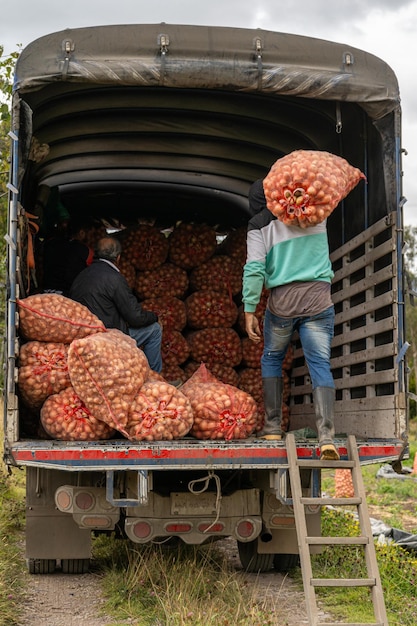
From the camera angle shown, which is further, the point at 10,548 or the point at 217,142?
the point at 217,142

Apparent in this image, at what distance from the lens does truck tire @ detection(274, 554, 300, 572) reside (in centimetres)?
648

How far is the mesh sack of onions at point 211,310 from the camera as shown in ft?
27.6

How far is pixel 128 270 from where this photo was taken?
27.6 ft

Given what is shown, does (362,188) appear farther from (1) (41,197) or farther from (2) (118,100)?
(1) (41,197)

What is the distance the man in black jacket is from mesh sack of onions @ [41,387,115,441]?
1.45m

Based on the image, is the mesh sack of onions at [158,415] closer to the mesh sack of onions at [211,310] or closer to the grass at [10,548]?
the grass at [10,548]

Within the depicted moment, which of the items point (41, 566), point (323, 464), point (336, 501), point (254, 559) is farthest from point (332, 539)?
point (41, 566)

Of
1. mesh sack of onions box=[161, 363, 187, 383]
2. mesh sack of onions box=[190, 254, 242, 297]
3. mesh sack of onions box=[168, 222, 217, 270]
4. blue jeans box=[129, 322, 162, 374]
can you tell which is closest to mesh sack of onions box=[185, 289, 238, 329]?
mesh sack of onions box=[190, 254, 242, 297]

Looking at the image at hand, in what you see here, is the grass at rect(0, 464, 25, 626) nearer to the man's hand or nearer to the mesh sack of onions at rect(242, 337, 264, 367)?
the man's hand

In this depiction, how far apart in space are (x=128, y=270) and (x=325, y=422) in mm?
3684

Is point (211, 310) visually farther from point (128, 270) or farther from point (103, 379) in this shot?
point (103, 379)

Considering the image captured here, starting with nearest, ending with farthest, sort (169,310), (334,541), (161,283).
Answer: (334,541) < (169,310) < (161,283)

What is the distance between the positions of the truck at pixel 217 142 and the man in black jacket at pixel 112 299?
0.56 metres

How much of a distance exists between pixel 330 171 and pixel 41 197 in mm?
3328
